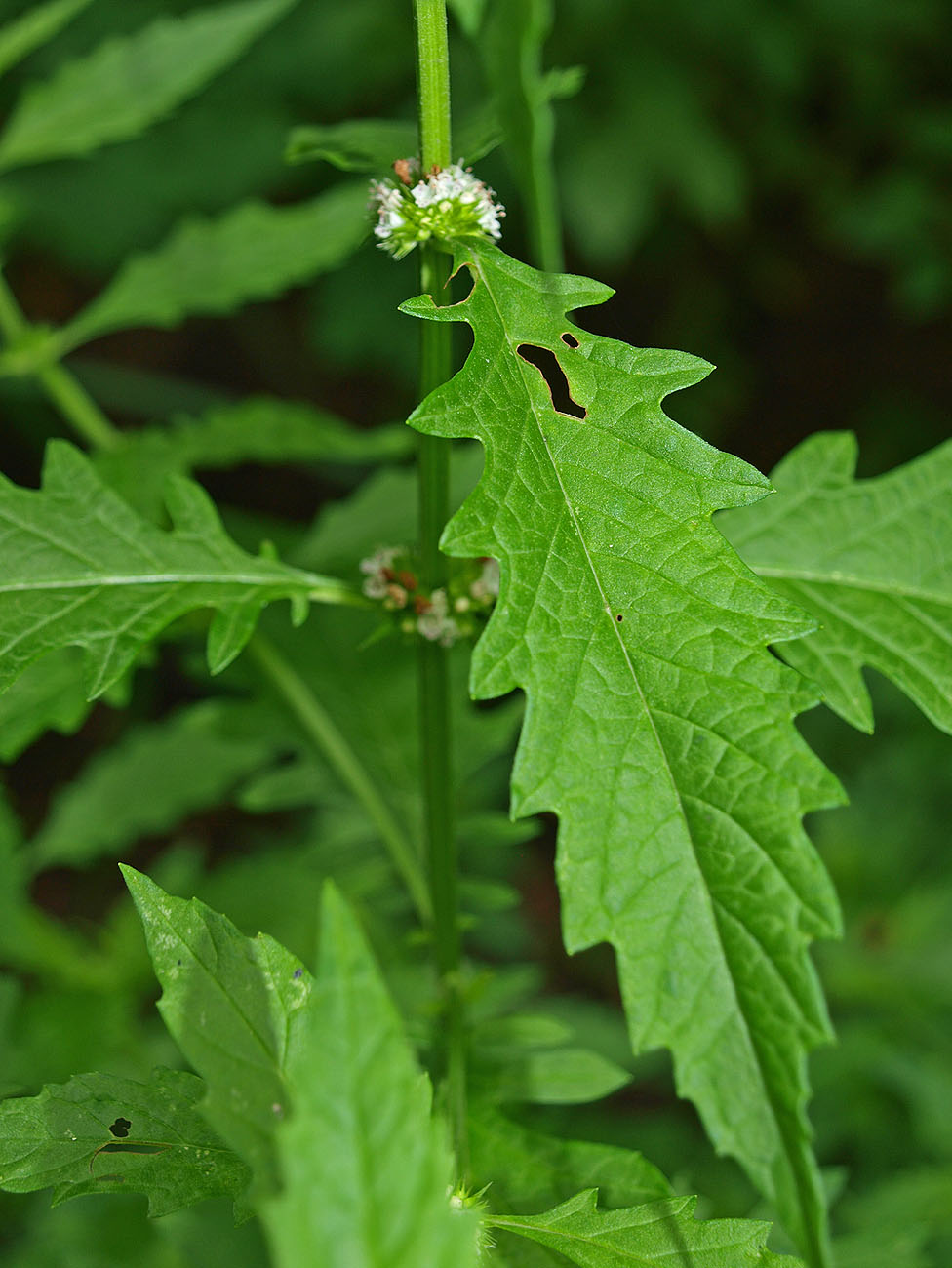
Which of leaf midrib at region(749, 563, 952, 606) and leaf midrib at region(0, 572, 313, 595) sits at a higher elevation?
leaf midrib at region(0, 572, 313, 595)

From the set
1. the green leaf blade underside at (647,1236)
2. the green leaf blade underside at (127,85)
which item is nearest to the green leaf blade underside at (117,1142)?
the green leaf blade underside at (647,1236)

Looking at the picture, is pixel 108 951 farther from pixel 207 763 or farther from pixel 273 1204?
pixel 273 1204

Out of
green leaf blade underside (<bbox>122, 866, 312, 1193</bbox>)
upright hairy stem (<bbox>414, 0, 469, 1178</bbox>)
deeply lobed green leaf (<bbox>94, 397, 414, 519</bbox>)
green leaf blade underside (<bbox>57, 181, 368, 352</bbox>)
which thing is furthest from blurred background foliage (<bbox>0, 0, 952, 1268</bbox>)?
green leaf blade underside (<bbox>122, 866, 312, 1193</bbox>)

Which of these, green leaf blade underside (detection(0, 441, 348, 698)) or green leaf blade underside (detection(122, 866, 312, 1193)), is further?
green leaf blade underside (detection(0, 441, 348, 698))

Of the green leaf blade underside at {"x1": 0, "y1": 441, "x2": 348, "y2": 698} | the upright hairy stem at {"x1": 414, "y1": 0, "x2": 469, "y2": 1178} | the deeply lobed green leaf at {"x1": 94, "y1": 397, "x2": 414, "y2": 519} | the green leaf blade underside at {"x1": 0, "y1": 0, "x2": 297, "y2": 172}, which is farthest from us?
the green leaf blade underside at {"x1": 0, "y1": 0, "x2": 297, "y2": 172}

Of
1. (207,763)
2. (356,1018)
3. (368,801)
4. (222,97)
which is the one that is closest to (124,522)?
(368,801)

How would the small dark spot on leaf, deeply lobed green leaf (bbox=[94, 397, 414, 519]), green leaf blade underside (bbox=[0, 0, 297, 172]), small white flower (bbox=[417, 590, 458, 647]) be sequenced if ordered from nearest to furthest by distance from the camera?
small white flower (bbox=[417, 590, 458, 647]) < the small dark spot on leaf < deeply lobed green leaf (bbox=[94, 397, 414, 519]) < green leaf blade underside (bbox=[0, 0, 297, 172])

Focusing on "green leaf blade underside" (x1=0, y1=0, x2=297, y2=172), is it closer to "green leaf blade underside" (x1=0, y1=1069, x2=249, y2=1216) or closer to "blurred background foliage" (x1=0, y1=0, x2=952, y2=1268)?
"blurred background foliage" (x1=0, y1=0, x2=952, y2=1268)

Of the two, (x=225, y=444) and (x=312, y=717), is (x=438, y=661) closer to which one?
(x=312, y=717)
